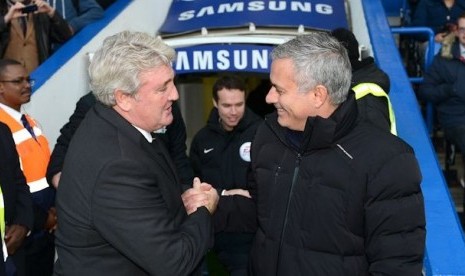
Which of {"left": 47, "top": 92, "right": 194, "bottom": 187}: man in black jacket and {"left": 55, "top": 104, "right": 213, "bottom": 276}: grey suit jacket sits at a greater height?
{"left": 55, "top": 104, "right": 213, "bottom": 276}: grey suit jacket

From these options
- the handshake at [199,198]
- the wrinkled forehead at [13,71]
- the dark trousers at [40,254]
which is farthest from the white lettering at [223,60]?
the handshake at [199,198]

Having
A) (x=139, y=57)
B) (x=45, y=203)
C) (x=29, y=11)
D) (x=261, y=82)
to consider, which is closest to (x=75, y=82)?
(x=29, y=11)

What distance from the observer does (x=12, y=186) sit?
3.57 metres

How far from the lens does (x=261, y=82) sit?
26.7 ft

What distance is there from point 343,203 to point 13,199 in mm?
1946

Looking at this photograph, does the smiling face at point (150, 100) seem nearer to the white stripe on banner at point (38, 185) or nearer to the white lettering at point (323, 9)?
the white stripe on banner at point (38, 185)

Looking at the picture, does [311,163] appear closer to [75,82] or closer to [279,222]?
[279,222]

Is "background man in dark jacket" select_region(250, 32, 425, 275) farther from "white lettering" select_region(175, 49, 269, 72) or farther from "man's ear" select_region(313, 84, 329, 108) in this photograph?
"white lettering" select_region(175, 49, 269, 72)

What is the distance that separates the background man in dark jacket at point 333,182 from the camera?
2.33 metres

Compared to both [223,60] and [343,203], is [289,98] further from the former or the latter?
[223,60]

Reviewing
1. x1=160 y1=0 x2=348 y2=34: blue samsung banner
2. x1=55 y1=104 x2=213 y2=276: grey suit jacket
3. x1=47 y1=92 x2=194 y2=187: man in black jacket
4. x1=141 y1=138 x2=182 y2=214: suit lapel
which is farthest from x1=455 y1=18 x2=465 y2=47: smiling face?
x1=55 y1=104 x2=213 y2=276: grey suit jacket

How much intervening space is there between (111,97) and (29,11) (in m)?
4.21

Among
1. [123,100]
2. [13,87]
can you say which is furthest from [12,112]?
→ [123,100]

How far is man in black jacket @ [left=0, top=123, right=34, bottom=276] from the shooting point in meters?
3.51
